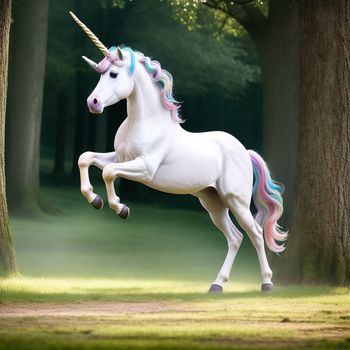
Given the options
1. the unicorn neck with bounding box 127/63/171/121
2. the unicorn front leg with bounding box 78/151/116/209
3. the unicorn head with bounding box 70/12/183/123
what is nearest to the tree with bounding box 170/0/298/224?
the unicorn neck with bounding box 127/63/171/121

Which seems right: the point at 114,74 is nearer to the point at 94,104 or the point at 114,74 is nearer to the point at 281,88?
the point at 94,104

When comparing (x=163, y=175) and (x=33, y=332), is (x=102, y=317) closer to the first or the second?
(x=33, y=332)

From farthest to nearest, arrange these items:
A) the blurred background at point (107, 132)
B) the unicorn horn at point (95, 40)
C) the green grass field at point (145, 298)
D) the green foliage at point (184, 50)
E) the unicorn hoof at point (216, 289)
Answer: the green foliage at point (184, 50), the blurred background at point (107, 132), the unicorn hoof at point (216, 289), the unicorn horn at point (95, 40), the green grass field at point (145, 298)

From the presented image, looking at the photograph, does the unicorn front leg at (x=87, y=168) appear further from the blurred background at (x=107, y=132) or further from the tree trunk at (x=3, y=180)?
the blurred background at (x=107, y=132)

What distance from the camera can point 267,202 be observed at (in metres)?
14.4

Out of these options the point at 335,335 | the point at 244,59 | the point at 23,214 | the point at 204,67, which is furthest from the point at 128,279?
the point at 244,59

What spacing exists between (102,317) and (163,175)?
121 inches

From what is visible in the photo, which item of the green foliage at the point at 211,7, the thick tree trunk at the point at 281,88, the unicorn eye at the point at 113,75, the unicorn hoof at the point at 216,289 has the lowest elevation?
the unicorn hoof at the point at 216,289

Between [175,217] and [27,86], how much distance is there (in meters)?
5.39

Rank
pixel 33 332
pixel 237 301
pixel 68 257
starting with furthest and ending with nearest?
pixel 68 257, pixel 237 301, pixel 33 332

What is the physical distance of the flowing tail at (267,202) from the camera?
46.6 ft

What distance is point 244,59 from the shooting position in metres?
42.2

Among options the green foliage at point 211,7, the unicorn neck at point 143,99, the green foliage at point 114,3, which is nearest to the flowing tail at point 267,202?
the unicorn neck at point 143,99

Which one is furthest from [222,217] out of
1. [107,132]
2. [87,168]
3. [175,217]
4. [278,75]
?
[107,132]
